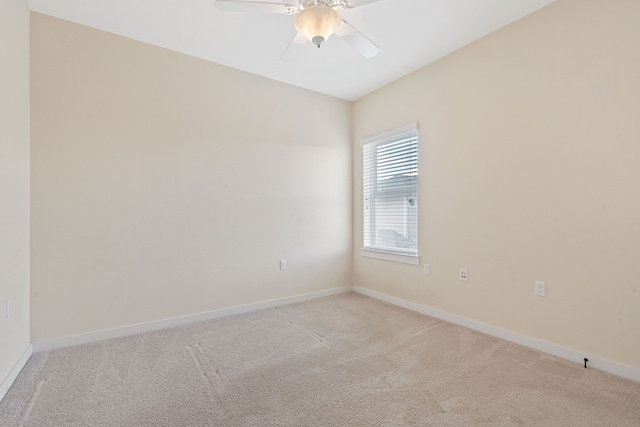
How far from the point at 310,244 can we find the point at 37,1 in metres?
3.29

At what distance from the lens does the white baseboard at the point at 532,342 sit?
2.00 meters

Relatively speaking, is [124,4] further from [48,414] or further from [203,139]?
[48,414]

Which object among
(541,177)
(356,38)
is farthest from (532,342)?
(356,38)

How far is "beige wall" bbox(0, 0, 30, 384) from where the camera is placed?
1.88 meters

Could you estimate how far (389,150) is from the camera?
3768 mm

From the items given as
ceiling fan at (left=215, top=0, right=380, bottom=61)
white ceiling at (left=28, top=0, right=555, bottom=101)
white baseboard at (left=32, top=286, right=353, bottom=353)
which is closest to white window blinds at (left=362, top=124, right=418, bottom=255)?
white ceiling at (left=28, top=0, right=555, bottom=101)

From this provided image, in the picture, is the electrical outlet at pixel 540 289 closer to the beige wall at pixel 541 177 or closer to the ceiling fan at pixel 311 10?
the beige wall at pixel 541 177

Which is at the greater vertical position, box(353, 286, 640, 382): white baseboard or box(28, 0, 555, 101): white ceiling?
box(28, 0, 555, 101): white ceiling

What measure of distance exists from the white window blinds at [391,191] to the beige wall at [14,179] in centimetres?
336

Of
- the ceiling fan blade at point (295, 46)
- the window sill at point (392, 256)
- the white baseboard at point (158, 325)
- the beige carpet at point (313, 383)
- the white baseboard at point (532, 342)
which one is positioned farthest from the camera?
the window sill at point (392, 256)

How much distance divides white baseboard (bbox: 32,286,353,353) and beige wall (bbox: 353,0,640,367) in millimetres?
1567

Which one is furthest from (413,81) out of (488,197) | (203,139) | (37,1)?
(37,1)

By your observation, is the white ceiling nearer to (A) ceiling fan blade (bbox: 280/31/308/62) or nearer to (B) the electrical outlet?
(A) ceiling fan blade (bbox: 280/31/308/62)

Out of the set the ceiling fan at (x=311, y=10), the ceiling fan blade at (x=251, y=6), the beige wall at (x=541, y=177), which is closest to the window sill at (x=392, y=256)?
the beige wall at (x=541, y=177)
